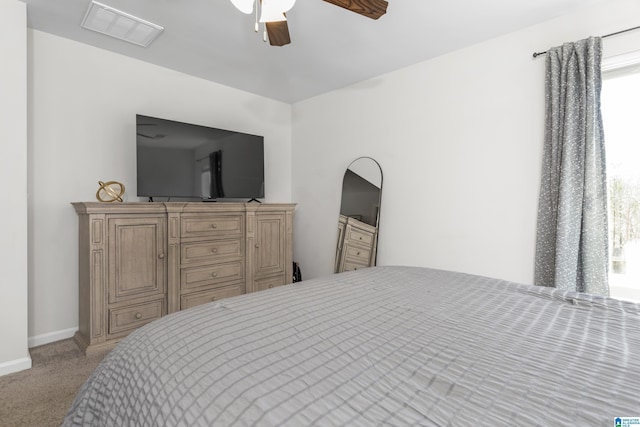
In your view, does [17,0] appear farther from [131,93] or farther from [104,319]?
[104,319]

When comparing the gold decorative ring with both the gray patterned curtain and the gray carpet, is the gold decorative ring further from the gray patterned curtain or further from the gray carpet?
the gray patterned curtain

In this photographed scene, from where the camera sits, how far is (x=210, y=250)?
2871 millimetres

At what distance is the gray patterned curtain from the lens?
202 cm

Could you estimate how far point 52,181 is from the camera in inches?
99.4

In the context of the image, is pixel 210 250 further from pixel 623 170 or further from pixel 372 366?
pixel 623 170

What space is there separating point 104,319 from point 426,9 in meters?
3.21

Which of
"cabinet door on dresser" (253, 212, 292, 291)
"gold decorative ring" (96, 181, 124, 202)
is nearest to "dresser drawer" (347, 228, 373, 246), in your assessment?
"cabinet door on dresser" (253, 212, 292, 291)

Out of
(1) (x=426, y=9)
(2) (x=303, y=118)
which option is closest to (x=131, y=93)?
(2) (x=303, y=118)

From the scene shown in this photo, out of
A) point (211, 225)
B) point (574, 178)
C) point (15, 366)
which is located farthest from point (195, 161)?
point (574, 178)

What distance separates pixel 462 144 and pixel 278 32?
71.3 inches

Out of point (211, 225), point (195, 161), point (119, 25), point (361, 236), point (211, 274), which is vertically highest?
point (119, 25)

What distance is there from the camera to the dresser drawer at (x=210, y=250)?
2723 millimetres

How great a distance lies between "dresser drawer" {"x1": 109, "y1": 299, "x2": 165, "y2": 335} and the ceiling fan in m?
2.19

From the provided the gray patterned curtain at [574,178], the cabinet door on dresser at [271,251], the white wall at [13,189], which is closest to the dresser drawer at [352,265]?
the cabinet door on dresser at [271,251]
